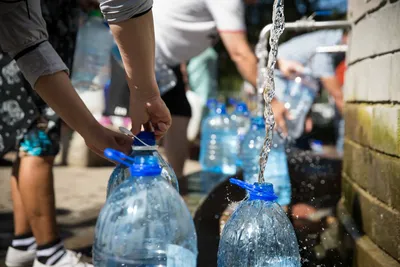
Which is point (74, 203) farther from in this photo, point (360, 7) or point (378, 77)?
point (378, 77)

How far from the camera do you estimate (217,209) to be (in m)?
3.16

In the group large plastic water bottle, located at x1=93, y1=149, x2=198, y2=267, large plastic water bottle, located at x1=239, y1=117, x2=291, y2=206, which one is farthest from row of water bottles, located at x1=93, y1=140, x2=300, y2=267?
large plastic water bottle, located at x1=239, y1=117, x2=291, y2=206

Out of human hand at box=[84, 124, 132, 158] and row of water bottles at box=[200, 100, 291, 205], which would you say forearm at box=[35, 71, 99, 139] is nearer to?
human hand at box=[84, 124, 132, 158]

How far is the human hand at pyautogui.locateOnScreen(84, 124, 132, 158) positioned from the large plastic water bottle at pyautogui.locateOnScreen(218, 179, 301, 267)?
0.44 metres

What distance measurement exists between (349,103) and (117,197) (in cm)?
217

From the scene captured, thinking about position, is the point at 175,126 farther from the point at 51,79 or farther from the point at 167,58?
the point at 51,79

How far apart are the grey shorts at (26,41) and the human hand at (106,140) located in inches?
10.0

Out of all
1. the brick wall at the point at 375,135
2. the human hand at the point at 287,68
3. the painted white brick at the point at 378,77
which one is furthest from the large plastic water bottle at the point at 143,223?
the human hand at the point at 287,68

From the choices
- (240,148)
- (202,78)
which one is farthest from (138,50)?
(202,78)

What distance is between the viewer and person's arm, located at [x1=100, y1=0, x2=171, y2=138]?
1755 millimetres

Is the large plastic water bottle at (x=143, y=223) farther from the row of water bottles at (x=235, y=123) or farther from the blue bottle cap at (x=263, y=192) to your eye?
the row of water bottles at (x=235, y=123)

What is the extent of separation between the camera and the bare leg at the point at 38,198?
2949 millimetres

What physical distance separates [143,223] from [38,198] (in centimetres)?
162

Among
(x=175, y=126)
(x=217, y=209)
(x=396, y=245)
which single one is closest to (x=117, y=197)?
(x=396, y=245)
